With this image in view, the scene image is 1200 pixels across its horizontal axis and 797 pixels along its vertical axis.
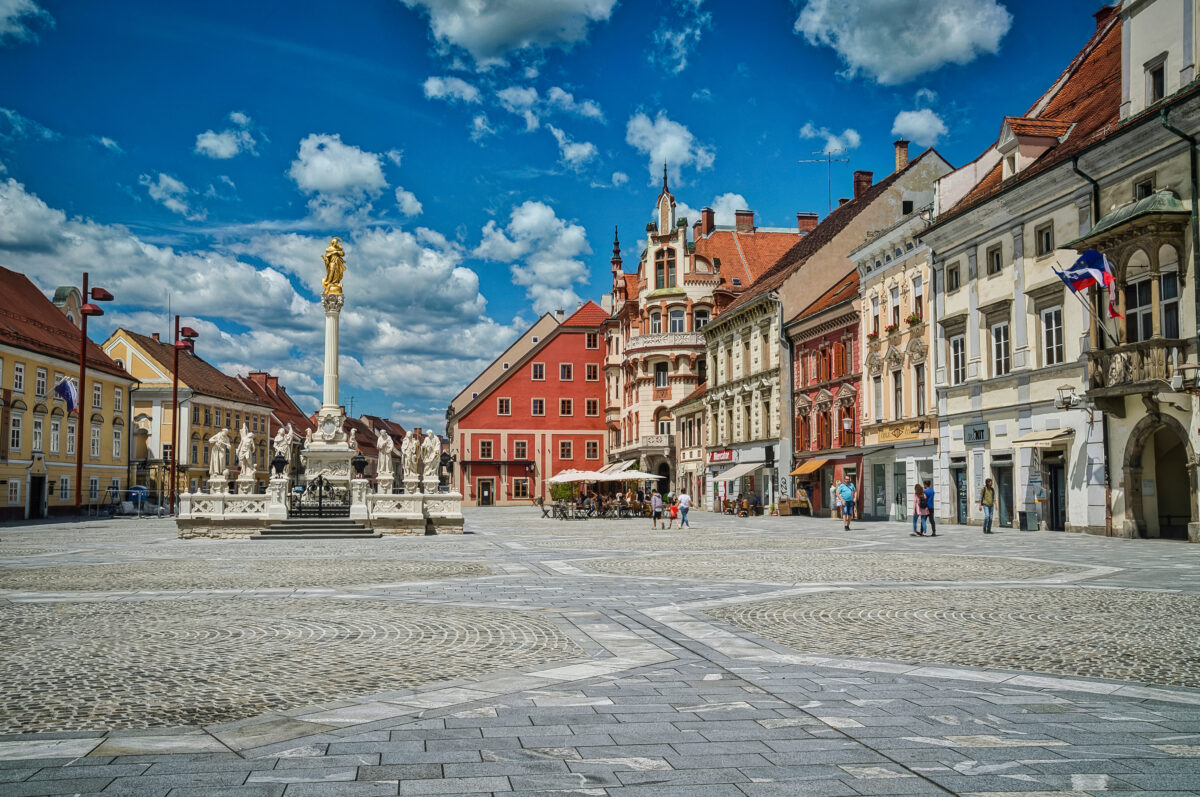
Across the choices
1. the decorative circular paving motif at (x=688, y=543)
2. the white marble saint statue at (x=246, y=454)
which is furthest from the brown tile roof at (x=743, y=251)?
the decorative circular paving motif at (x=688, y=543)

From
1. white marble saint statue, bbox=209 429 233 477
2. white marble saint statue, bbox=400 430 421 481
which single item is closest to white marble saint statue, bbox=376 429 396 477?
white marble saint statue, bbox=400 430 421 481

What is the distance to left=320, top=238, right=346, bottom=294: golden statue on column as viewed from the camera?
143 ft

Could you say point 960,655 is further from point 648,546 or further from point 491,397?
point 491,397

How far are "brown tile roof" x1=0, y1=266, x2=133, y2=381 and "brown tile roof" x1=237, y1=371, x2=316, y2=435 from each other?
35914mm

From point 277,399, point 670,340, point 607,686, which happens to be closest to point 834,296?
point 670,340

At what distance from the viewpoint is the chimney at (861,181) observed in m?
59.0

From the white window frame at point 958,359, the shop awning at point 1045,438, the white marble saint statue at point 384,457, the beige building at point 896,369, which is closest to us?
the shop awning at point 1045,438

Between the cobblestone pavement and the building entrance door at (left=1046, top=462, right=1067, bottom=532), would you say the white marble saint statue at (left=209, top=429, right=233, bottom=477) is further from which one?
the building entrance door at (left=1046, top=462, right=1067, bottom=532)

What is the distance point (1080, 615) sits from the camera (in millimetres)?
11344

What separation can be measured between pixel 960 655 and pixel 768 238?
66.8 m

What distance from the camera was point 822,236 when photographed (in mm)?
54625

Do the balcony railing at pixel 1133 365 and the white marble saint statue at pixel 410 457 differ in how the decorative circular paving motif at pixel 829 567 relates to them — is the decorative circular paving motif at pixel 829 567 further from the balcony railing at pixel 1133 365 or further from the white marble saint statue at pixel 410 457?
the white marble saint statue at pixel 410 457

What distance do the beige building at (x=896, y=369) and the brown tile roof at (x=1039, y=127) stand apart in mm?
6451

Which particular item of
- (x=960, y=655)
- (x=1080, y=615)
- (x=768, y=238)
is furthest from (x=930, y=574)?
(x=768, y=238)
